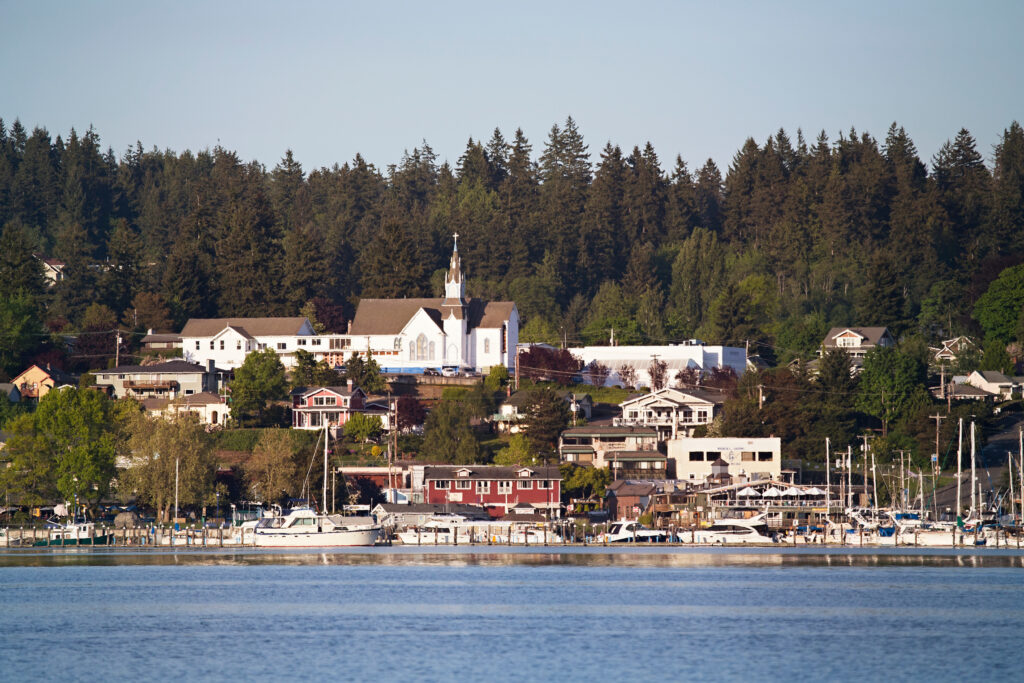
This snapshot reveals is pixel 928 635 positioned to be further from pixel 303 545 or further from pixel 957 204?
pixel 957 204

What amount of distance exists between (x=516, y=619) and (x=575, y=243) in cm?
10295

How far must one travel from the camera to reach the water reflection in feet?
242

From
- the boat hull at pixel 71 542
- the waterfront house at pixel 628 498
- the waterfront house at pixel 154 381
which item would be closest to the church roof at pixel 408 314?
the waterfront house at pixel 154 381

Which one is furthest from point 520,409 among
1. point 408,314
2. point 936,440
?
point 936,440

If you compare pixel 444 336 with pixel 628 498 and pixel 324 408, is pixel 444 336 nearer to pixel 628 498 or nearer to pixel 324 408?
pixel 324 408

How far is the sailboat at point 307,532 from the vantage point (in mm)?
79938

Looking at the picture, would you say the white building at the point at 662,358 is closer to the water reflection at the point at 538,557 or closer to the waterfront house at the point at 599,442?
the waterfront house at the point at 599,442

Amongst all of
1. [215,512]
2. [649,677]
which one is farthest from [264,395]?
[649,677]

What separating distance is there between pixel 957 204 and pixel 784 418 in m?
55.8

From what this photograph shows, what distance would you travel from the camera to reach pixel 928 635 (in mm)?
46531

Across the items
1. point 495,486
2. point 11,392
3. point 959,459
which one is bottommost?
point 495,486

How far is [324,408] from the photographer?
103062 millimetres

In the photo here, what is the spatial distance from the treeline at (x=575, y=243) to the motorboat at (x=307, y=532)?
4336 centimetres

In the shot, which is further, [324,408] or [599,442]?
[324,408]
